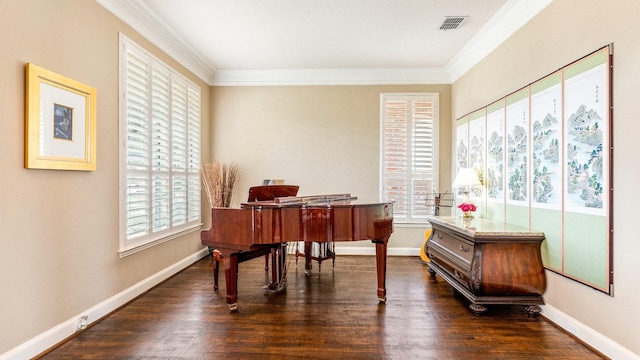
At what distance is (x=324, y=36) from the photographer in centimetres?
375

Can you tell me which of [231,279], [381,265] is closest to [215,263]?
[231,279]

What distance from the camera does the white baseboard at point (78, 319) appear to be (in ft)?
6.67

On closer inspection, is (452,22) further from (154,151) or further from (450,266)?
(154,151)

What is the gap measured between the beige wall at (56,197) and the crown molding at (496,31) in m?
3.71

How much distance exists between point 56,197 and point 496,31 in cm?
433

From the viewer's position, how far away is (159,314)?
9.19ft

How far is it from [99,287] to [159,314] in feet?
Answer: 1.76

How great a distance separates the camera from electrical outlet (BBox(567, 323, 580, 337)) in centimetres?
236

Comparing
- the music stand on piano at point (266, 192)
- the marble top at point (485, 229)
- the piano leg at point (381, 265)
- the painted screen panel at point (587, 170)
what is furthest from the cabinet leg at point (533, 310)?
the music stand on piano at point (266, 192)

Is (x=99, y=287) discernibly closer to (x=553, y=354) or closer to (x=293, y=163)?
(x=293, y=163)

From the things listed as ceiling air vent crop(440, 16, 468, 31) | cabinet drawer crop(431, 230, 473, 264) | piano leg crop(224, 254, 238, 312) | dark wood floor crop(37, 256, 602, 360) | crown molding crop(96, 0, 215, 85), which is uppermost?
ceiling air vent crop(440, 16, 468, 31)

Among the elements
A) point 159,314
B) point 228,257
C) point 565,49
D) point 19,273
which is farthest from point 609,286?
point 19,273

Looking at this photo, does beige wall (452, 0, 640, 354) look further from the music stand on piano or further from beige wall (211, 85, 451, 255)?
the music stand on piano

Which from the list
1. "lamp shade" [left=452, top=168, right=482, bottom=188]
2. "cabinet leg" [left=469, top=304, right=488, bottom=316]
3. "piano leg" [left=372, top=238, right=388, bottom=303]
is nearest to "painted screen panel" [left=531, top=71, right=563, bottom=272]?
"cabinet leg" [left=469, top=304, right=488, bottom=316]
